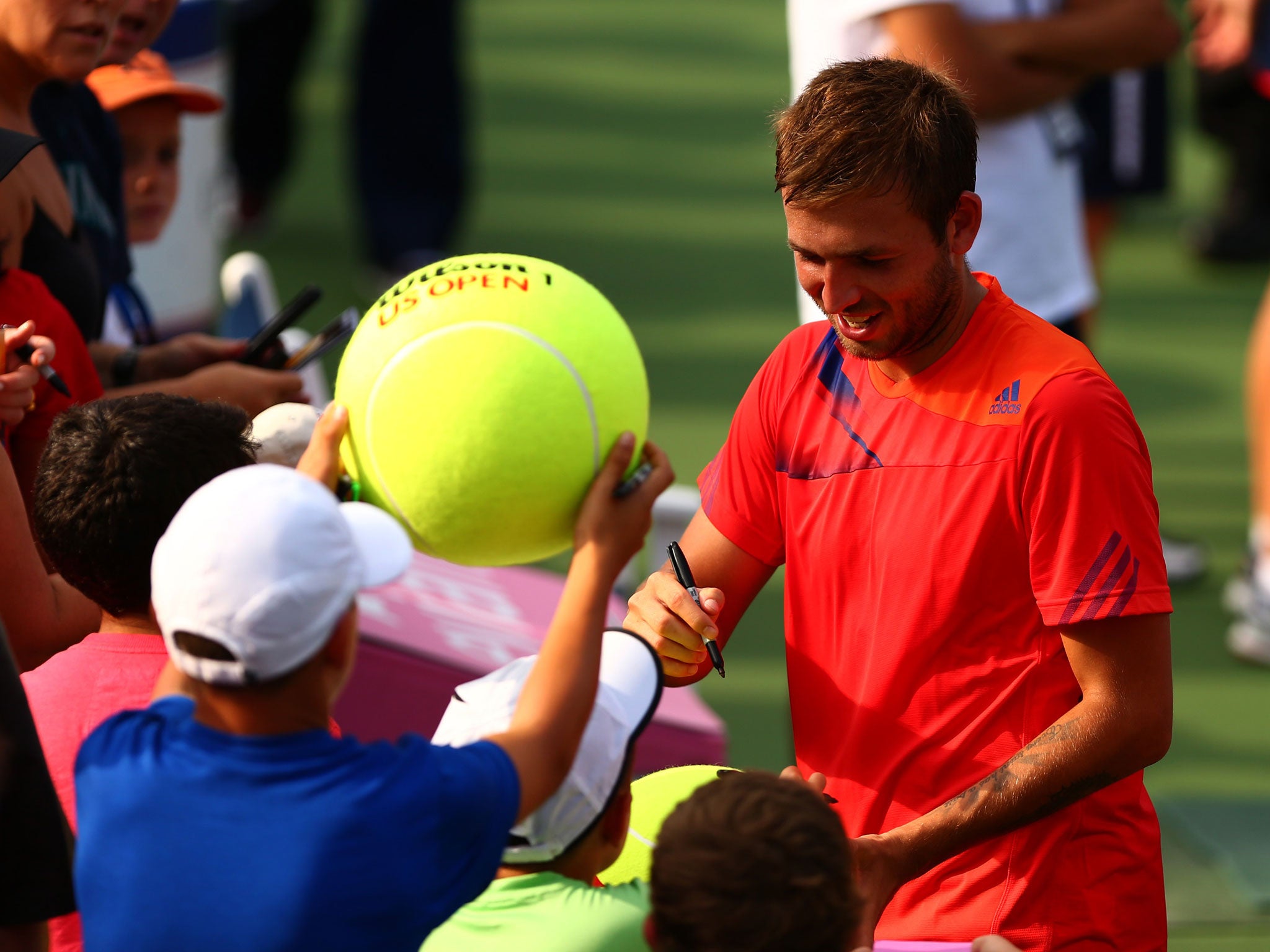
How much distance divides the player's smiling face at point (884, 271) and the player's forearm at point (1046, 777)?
1.82ft

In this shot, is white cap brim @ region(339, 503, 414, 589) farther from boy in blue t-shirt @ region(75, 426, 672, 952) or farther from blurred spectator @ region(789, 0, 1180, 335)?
blurred spectator @ region(789, 0, 1180, 335)

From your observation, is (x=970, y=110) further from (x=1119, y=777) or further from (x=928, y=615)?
(x=1119, y=777)

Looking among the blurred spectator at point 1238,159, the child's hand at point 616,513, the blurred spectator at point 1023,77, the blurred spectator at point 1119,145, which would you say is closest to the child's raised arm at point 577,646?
the child's hand at point 616,513

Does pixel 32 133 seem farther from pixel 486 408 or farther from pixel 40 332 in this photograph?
pixel 486 408

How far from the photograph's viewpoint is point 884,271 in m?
2.28

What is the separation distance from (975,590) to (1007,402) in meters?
0.26

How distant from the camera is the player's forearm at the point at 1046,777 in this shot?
2.22m

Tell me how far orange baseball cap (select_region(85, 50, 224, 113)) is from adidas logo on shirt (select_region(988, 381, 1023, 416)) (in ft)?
7.72

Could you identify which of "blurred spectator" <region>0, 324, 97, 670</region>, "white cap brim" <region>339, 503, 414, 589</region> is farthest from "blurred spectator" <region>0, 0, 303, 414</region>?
"white cap brim" <region>339, 503, 414, 589</region>

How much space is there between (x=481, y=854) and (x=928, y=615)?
767mm

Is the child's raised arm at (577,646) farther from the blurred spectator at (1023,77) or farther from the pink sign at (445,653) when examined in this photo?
the blurred spectator at (1023,77)

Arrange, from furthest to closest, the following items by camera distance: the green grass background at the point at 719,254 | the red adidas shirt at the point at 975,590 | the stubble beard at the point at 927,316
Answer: the green grass background at the point at 719,254
the stubble beard at the point at 927,316
the red adidas shirt at the point at 975,590

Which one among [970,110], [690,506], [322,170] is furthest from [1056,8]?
[322,170]

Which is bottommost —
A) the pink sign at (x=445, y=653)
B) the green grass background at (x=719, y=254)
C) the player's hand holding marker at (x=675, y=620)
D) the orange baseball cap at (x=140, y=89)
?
the green grass background at (x=719, y=254)
